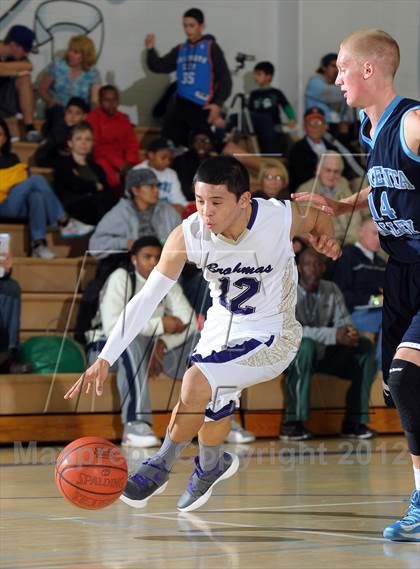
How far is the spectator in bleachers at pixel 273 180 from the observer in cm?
828

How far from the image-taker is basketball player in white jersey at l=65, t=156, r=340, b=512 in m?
4.36

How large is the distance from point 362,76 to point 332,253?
713mm

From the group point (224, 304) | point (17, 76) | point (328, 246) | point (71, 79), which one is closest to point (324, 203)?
point (328, 246)

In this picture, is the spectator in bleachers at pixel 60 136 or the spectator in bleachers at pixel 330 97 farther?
the spectator in bleachers at pixel 330 97

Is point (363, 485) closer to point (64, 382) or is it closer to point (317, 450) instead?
point (317, 450)

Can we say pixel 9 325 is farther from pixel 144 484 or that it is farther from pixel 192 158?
pixel 144 484

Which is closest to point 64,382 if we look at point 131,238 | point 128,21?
point 131,238

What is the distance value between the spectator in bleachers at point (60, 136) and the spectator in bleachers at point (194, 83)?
2.73 feet

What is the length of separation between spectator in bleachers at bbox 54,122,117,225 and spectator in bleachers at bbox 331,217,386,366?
6.68ft

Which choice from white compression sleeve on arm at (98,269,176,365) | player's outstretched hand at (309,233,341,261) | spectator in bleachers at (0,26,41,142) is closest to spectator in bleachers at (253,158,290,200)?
spectator in bleachers at (0,26,41,142)

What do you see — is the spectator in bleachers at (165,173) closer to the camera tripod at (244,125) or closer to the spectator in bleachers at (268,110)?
the camera tripod at (244,125)

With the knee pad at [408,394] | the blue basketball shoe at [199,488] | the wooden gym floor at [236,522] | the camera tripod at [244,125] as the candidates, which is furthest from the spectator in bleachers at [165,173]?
the knee pad at [408,394]

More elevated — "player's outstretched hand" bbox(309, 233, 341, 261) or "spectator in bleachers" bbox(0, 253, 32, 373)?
"player's outstretched hand" bbox(309, 233, 341, 261)

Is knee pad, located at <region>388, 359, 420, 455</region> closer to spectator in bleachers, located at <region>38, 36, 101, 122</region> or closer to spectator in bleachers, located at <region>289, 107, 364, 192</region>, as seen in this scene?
spectator in bleachers, located at <region>289, 107, 364, 192</region>
